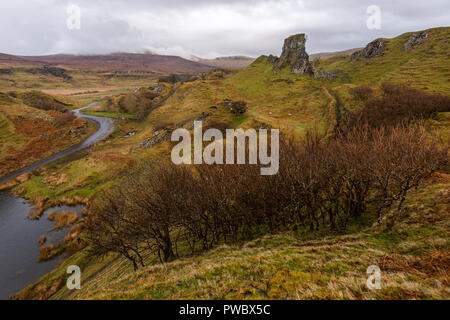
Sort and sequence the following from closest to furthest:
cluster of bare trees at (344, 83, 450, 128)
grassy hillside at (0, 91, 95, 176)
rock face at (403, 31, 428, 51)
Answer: cluster of bare trees at (344, 83, 450, 128), grassy hillside at (0, 91, 95, 176), rock face at (403, 31, 428, 51)

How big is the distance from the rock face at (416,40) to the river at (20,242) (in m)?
193

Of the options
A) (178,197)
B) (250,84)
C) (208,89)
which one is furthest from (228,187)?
(250,84)

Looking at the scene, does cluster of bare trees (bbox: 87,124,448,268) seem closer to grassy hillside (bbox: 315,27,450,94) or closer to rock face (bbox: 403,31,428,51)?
grassy hillside (bbox: 315,27,450,94)

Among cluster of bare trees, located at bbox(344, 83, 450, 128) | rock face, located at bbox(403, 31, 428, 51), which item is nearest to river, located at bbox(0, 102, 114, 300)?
cluster of bare trees, located at bbox(344, 83, 450, 128)

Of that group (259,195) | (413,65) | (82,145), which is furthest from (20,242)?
(413,65)

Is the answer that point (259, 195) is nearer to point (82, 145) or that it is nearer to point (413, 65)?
point (82, 145)

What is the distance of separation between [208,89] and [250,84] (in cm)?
3149

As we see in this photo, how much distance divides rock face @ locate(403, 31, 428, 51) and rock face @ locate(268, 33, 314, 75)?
231 feet

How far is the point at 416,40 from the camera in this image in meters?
119

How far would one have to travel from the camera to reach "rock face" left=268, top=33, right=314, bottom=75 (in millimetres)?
110625

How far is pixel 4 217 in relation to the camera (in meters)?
33.9

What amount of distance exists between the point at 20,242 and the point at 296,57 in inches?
5588

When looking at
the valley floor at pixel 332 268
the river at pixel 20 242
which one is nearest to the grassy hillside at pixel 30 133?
the river at pixel 20 242
